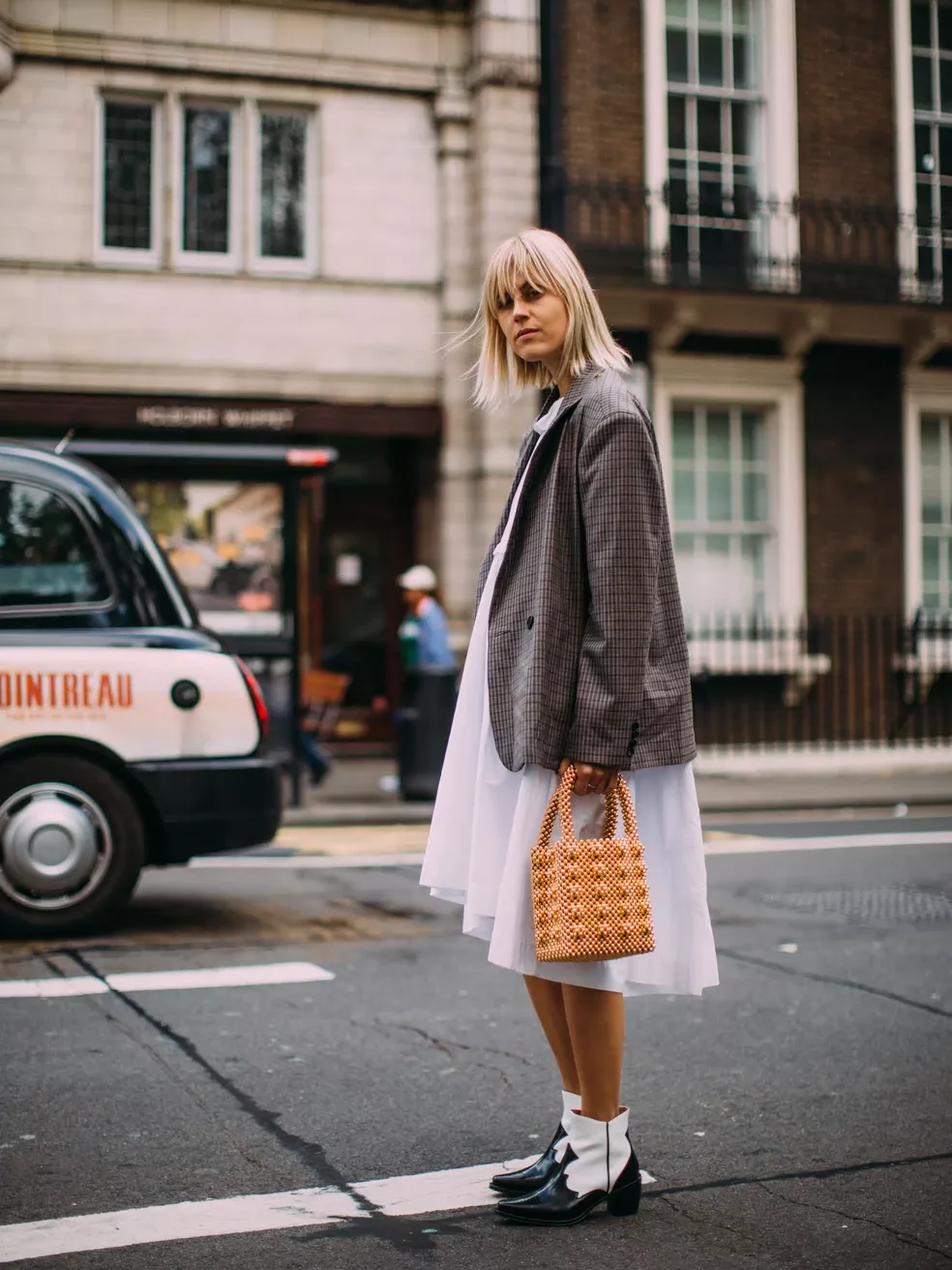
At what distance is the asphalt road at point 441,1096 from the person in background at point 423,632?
563 centimetres

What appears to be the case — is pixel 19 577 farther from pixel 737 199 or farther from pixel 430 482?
pixel 737 199

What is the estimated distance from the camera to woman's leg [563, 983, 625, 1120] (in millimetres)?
3230

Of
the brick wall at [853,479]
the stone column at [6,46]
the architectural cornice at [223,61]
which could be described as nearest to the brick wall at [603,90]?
the architectural cornice at [223,61]

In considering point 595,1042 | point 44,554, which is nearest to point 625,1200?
point 595,1042

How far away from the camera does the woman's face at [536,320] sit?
3.34 metres

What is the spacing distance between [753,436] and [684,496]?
1007 mm

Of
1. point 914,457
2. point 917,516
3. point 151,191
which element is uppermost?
point 151,191

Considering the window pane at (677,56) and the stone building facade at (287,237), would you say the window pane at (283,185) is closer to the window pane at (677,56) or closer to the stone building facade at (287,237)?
the stone building facade at (287,237)

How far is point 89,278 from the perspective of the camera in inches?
593

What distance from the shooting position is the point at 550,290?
332 cm

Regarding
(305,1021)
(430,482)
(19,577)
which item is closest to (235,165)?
(430,482)

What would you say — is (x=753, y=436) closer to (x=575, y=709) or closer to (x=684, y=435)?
(x=684, y=435)

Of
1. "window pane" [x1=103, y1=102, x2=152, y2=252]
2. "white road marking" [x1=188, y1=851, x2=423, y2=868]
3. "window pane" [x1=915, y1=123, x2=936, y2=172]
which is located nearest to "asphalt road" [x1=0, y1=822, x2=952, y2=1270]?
"white road marking" [x1=188, y1=851, x2=423, y2=868]

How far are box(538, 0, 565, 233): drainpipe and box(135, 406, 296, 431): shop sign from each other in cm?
326
